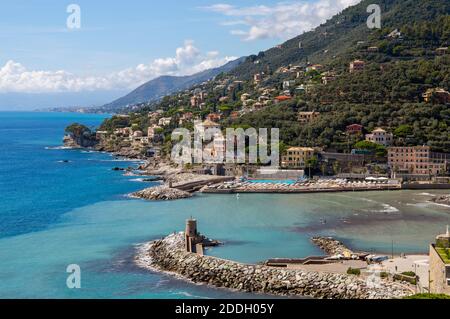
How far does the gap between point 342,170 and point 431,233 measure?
20.0 m

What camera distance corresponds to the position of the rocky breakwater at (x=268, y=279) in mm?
15969

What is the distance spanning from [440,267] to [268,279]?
526cm

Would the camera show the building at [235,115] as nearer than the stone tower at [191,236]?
No

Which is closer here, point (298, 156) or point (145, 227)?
point (145, 227)

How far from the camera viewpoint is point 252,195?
37.9m

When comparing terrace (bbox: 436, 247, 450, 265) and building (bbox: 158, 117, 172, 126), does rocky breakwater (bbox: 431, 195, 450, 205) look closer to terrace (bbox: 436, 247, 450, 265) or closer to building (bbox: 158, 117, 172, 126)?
terrace (bbox: 436, 247, 450, 265)

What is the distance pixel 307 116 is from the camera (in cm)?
5372

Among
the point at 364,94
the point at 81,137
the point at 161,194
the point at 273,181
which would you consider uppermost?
the point at 364,94

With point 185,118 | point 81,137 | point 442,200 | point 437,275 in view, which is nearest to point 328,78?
point 185,118

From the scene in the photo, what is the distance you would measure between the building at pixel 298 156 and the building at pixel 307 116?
7.71 m

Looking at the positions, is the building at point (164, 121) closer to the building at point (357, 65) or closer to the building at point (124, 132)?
the building at point (124, 132)

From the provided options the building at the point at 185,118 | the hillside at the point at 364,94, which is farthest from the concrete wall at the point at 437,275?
the building at the point at 185,118

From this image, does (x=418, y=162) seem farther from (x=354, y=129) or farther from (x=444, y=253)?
(x=444, y=253)
